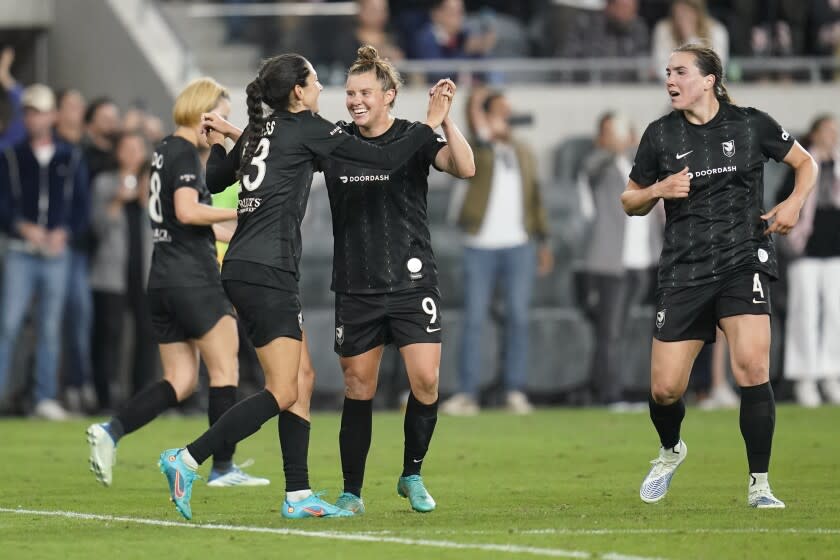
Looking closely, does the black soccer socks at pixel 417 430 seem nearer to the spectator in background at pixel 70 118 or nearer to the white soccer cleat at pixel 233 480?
the white soccer cleat at pixel 233 480

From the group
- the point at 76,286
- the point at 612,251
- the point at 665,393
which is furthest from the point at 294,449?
the point at 612,251

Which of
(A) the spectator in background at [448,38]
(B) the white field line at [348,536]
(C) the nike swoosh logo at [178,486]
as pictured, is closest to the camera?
(B) the white field line at [348,536]

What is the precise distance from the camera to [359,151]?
7.95 meters

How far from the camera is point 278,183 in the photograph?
8.06 m

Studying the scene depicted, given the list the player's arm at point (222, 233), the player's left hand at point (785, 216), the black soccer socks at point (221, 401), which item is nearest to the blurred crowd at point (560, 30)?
the player's arm at point (222, 233)

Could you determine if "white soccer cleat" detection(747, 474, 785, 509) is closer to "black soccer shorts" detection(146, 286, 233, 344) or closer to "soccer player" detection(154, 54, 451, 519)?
"soccer player" detection(154, 54, 451, 519)

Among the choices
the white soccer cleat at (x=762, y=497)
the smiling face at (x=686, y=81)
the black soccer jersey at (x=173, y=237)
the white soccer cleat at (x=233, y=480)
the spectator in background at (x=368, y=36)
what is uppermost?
the spectator in background at (x=368, y=36)

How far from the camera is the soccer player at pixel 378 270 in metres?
8.31

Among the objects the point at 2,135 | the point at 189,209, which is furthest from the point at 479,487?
the point at 2,135

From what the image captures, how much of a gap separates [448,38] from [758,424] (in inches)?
454

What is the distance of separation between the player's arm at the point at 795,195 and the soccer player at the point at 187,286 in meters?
3.04

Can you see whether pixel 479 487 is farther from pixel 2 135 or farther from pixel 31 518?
pixel 2 135

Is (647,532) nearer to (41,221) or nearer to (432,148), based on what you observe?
(432,148)

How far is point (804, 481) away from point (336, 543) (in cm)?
355
